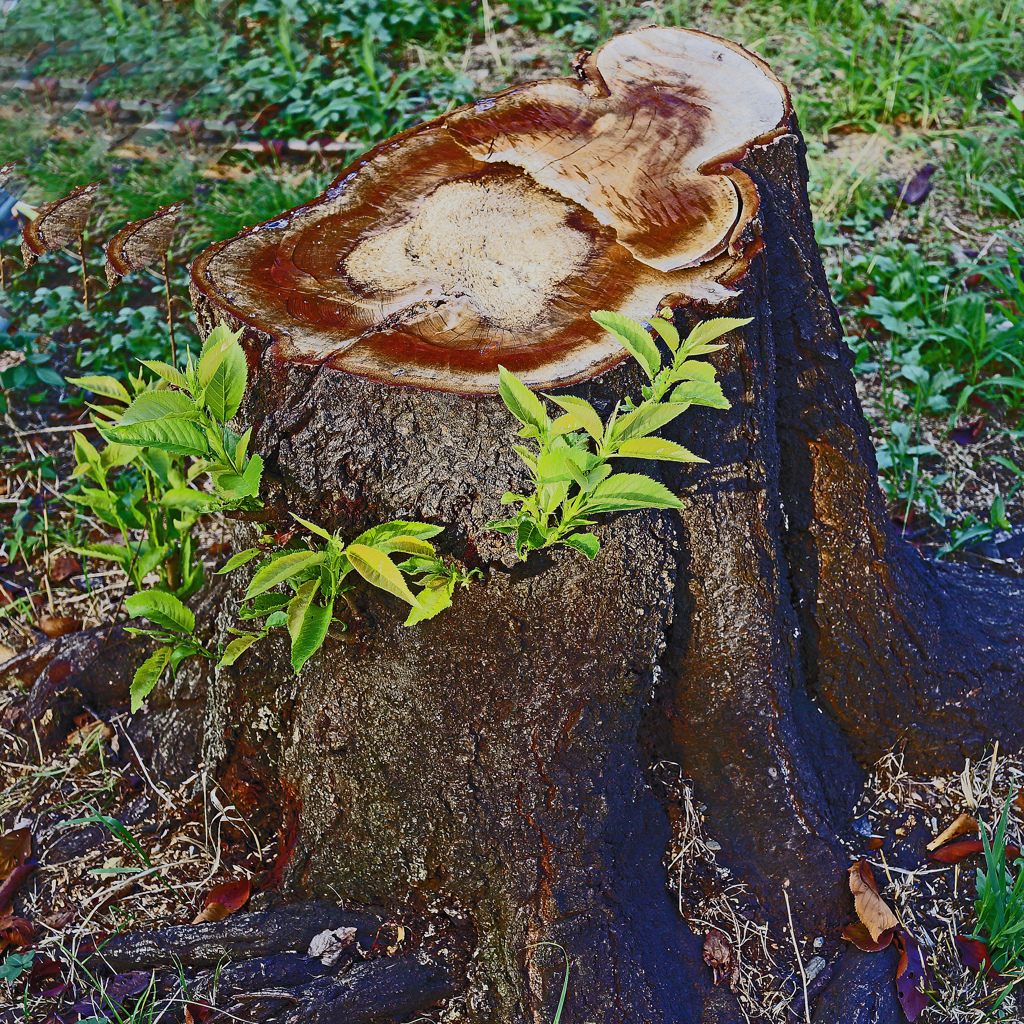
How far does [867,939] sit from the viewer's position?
1773 millimetres

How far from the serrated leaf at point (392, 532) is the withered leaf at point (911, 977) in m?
1.30

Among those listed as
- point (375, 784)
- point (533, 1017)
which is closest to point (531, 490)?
point (375, 784)

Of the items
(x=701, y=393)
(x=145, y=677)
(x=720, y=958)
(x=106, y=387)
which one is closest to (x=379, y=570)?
(x=701, y=393)

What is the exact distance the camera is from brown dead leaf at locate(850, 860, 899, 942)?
178 cm

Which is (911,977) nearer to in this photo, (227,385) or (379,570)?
(379,570)

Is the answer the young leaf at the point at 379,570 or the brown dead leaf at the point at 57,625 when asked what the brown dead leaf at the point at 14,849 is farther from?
the young leaf at the point at 379,570

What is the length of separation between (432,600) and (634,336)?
19.5 inches

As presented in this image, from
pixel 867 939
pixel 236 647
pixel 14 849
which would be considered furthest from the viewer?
pixel 14 849

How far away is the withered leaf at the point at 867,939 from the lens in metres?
1.77

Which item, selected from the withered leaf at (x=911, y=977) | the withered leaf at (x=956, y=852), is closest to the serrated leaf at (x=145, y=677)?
the withered leaf at (x=911, y=977)

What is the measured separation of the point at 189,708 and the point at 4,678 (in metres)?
0.56

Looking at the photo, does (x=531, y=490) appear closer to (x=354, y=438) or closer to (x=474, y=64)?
(x=354, y=438)

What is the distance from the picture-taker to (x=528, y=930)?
1.55 metres

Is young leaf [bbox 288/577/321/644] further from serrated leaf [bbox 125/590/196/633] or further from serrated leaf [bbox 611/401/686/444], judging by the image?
serrated leaf [bbox 611/401/686/444]
